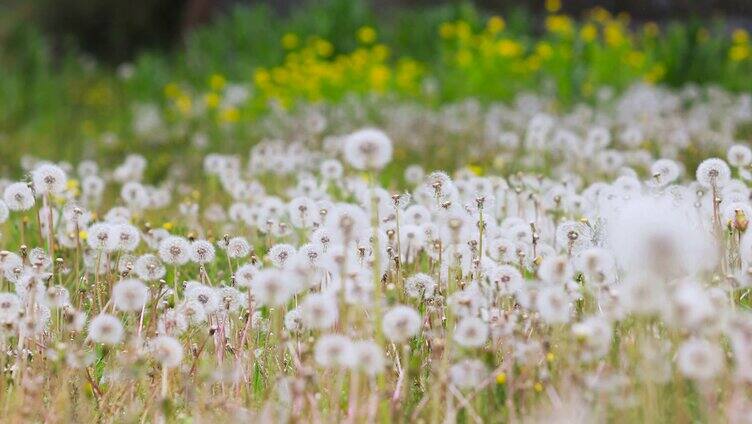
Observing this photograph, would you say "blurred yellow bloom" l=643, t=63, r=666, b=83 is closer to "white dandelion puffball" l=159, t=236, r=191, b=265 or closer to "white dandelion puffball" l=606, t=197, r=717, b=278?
"white dandelion puffball" l=159, t=236, r=191, b=265

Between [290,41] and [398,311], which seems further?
[290,41]

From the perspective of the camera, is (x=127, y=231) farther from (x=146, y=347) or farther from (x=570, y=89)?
(x=570, y=89)

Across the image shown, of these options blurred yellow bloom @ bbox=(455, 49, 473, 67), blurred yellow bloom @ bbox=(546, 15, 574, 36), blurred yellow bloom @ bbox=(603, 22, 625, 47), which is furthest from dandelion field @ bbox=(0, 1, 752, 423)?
blurred yellow bloom @ bbox=(546, 15, 574, 36)

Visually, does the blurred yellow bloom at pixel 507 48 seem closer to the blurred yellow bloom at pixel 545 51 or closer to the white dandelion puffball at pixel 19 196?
the blurred yellow bloom at pixel 545 51

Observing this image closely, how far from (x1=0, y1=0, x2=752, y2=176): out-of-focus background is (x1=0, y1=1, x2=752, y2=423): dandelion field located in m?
0.08

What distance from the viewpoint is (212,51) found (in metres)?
10.7

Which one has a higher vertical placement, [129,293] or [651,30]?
[651,30]

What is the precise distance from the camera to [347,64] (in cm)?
948

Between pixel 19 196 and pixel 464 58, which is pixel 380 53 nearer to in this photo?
pixel 464 58

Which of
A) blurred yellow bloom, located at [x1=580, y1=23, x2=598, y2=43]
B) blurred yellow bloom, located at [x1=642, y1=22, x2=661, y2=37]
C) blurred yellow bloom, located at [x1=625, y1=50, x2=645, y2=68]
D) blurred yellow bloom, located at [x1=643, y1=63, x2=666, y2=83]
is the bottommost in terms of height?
blurred yellow bloom, located at [x1=643, y1=63, x2=666, y2=83]

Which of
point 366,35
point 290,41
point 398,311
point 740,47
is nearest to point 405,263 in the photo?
point 398,311

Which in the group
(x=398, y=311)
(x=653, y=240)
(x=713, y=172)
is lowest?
(x=398, y=311)

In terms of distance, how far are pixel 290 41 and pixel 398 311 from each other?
807 centimetres

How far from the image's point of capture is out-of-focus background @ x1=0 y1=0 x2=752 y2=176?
843 cm
